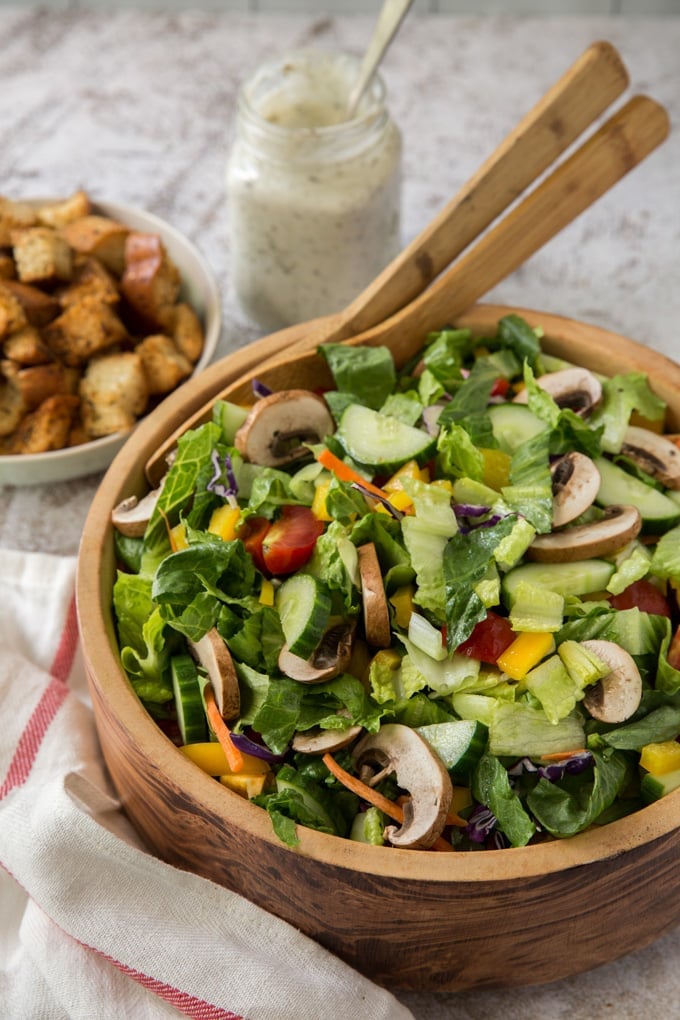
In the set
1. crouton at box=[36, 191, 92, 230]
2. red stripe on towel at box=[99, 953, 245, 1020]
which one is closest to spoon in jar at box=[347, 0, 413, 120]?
crouton at box=[36, 191, 92, 230]

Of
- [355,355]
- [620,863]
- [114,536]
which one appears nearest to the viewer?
Answer: [620,863]

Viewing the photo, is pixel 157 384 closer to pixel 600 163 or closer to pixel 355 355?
pixel 355 355

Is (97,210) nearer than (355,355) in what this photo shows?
No

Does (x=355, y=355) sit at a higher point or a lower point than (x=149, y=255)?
higher

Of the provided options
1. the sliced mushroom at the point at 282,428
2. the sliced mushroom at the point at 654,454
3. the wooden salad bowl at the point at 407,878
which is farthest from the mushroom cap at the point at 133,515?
the sliced mushroom at the point at 654,454

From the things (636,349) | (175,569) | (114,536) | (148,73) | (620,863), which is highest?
(636,349)

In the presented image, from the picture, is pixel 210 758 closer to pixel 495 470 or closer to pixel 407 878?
pixel 407 878

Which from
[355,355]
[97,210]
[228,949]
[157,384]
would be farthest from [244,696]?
[97,210]

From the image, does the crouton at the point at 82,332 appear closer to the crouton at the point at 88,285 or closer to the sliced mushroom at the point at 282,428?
the crouton at the point at 88,285
